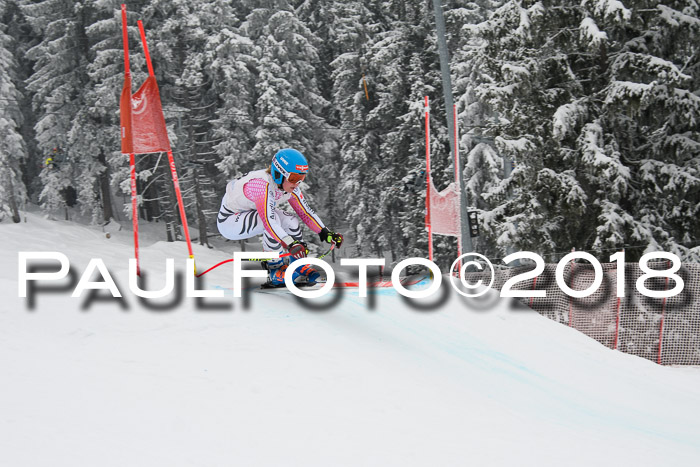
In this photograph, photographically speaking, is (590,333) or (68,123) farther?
(68,123)

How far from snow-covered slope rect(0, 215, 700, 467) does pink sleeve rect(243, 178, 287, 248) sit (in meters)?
0.83

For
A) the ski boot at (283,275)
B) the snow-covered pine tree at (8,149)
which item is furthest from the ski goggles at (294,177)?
the snow-covered pine tree at (8,149)

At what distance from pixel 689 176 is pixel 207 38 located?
65.6 ft

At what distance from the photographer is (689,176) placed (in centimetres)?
1341

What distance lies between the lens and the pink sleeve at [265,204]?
7.48 meters

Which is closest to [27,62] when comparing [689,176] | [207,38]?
[207,38]

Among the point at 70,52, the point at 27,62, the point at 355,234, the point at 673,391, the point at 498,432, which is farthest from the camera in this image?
the point at 27,62

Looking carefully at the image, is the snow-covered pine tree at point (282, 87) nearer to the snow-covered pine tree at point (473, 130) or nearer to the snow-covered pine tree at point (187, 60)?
the snow-covered pine tree at point (187, 60)

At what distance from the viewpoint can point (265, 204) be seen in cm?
746

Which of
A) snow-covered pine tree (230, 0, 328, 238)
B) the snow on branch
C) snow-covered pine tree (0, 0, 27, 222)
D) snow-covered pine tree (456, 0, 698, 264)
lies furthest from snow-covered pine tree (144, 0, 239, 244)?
the snow on branch

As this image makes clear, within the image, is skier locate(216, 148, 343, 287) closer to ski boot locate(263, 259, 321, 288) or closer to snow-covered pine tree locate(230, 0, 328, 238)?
ski boot locate(263, 259, 321, 288)

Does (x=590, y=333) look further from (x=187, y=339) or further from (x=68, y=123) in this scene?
(x=68, y=123)

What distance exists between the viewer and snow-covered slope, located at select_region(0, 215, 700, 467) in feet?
13.2

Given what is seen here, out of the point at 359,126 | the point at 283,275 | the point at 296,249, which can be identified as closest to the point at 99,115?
the point at 359,126
